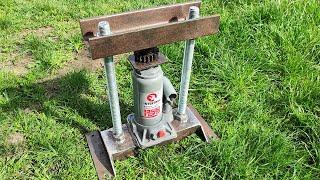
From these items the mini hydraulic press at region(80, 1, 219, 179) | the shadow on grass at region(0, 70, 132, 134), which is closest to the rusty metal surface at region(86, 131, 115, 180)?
the mini hydraulic press at region(80, 1, 219, 179)

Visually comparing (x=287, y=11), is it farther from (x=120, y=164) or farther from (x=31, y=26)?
(x=31, y=26)

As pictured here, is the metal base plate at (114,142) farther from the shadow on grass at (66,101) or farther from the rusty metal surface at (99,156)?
the shadow on grass at (66,101)

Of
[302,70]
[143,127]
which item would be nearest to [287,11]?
[302,70]

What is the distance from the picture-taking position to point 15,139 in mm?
2809

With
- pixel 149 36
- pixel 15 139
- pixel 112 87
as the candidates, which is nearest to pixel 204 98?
pixel 112 87

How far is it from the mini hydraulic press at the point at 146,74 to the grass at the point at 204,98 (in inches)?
4.8

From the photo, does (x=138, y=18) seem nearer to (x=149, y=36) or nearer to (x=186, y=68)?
(x=149, y=36)

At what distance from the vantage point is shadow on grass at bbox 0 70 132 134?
301 cm

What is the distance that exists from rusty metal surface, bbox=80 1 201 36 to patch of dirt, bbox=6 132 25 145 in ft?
4.31

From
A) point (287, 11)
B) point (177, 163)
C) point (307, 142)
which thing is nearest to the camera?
point (177, 163)

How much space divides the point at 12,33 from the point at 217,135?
294cm

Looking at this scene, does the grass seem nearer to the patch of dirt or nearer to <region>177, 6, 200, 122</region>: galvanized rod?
the patch of dirt

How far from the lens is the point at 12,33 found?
4.12m

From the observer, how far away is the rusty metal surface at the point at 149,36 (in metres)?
1.82
